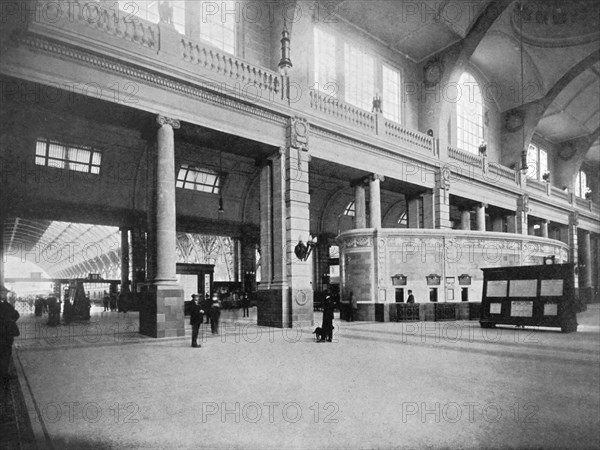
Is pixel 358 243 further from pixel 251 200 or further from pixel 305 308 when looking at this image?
pixel 251 200

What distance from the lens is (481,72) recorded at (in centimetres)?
2573

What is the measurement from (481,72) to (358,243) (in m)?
16.2

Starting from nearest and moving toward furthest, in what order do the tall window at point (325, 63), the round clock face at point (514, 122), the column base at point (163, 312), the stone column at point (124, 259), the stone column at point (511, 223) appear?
the column base at point (163, 312), the tall window at point (325, 63), the stone column at point (124, 259), the stone column at point (511, 223), the round clock face at point (514, 122)

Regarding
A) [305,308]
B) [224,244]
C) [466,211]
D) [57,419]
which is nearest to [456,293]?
[305,308]

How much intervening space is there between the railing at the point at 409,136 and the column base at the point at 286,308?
8573 mm

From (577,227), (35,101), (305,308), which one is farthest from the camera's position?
(577,227)

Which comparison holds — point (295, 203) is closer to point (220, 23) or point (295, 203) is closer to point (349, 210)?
point (220, 23)

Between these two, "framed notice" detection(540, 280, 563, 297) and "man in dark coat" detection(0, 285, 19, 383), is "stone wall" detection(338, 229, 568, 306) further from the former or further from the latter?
→ "man in dark coat" detection(0, 285, 19, 383)

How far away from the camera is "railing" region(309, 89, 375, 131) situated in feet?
51.0

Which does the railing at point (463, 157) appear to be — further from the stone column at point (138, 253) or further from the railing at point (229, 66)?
the stone column at point (138, 253)

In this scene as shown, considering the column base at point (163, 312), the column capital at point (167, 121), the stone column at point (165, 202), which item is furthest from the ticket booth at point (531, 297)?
the column capital at point (167, 121)

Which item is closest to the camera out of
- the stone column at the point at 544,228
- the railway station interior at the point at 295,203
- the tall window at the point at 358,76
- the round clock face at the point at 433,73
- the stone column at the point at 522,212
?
the railway station interior at the point at 295,203

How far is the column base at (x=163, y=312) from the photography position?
11.0m

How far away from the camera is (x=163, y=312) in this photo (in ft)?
36.3
